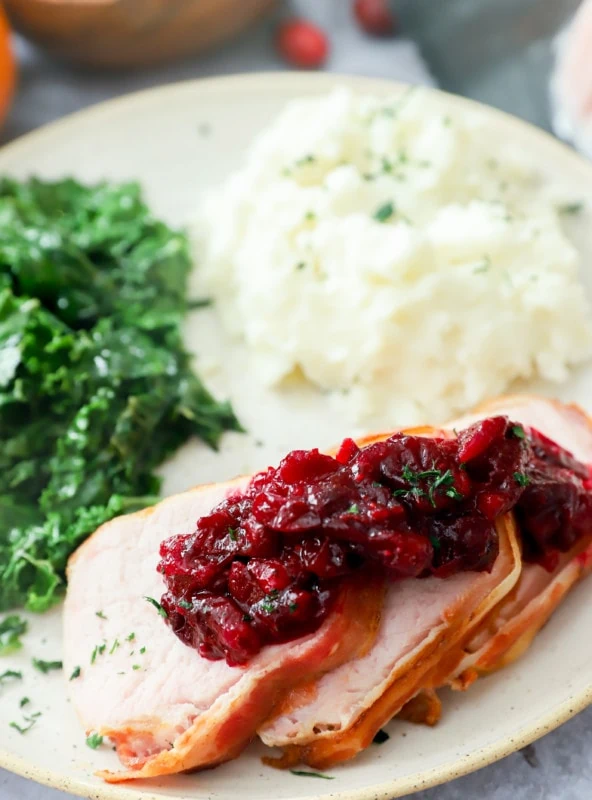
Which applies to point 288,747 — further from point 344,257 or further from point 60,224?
point 60,224

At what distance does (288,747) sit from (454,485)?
3.73 feet

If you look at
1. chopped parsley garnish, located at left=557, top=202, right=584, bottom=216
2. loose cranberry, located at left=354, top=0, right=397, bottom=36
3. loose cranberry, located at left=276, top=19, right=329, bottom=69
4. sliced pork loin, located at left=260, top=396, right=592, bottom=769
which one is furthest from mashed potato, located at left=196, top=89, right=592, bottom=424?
loose cranberry, located at left=354, top=0, right=397, bottom=36

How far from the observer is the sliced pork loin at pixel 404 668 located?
2.92 m

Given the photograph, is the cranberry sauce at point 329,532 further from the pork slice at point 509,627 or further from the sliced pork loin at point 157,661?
the pork slice at point 509,627

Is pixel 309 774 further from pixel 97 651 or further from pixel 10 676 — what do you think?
pixel 10 676

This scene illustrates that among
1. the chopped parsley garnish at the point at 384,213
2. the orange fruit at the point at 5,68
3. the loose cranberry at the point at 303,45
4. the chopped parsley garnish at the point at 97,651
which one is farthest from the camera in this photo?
the loose cranberry at the point at 303,45

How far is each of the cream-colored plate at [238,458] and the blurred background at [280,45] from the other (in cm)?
78

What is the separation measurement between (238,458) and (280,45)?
4.05 m

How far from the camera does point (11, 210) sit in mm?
4742

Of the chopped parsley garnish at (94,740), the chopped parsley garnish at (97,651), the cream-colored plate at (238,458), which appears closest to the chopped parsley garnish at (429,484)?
the cream-colored plate at (238,458)

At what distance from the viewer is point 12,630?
3533mm

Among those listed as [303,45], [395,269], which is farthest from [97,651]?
[303,45]

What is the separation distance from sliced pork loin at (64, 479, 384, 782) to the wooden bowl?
3.90 metres

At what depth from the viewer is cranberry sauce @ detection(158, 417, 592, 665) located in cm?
279
